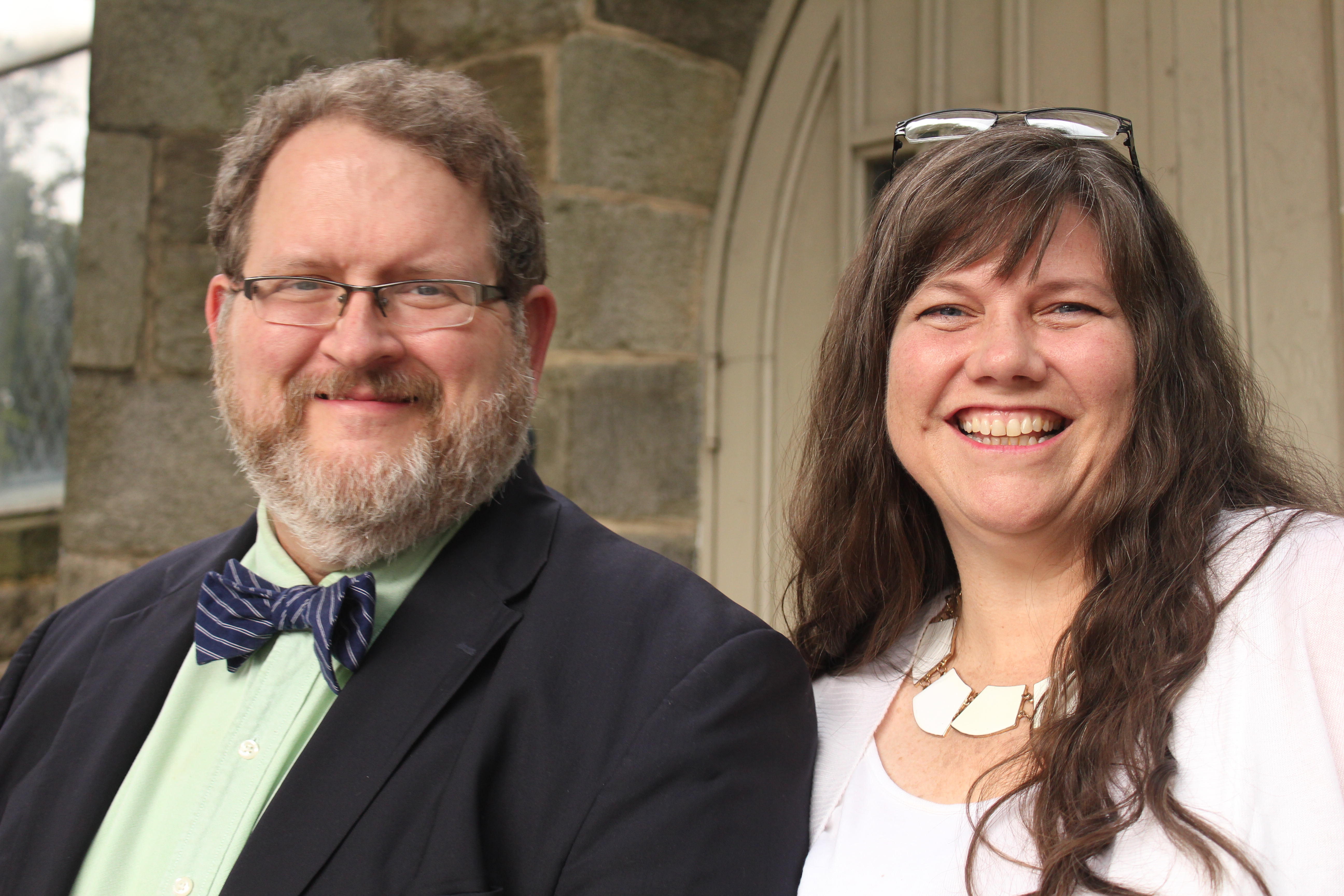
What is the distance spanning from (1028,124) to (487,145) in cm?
83

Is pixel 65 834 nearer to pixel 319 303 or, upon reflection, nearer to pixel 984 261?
pixel 319 303

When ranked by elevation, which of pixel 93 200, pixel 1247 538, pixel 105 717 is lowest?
pixel 105 717

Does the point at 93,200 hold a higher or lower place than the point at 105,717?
higher

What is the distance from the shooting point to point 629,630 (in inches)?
59.1

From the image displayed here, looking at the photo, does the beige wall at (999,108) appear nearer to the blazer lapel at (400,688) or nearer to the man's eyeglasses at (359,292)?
the blazer lapel at (400,688)

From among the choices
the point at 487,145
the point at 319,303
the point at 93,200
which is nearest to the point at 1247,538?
the point at 487,145

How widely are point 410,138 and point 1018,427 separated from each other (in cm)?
100

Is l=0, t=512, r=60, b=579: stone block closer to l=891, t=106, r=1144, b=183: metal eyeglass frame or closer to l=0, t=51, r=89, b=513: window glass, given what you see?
l=0, t=51, r=89, b=513: window glass

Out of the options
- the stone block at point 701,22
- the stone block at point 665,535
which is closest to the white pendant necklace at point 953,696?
the stone block at point 665,535

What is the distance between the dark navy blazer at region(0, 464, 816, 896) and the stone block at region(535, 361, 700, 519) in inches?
44.7

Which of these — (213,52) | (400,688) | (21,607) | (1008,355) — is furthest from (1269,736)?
(21,607)

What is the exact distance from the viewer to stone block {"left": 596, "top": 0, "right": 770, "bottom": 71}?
9.33ft

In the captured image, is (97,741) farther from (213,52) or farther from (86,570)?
(213,52)

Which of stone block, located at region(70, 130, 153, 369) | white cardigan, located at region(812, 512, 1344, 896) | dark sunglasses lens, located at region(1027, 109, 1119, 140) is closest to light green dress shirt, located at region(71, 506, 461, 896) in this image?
white cardigan, located at region(812, 512, 1344, 896)
